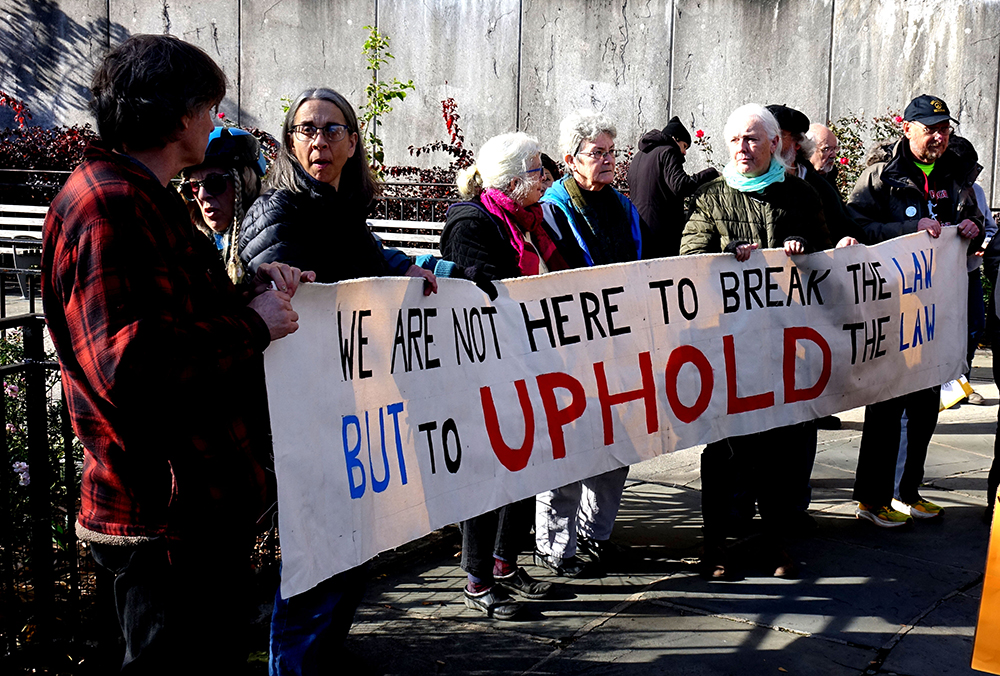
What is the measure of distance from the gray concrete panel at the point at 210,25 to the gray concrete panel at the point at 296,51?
14 cm

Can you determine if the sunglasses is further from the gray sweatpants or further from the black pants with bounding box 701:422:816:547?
the black pants with bounding box 701:422:816:547

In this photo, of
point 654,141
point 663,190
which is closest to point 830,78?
point 654,141

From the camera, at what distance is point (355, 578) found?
3.25 m

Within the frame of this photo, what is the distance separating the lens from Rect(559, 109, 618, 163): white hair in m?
4.74

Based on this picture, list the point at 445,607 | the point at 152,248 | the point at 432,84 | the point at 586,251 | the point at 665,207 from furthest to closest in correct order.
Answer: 1. the point at 432,84
2. the point at 665,207
3. the point at 586,251
4. the point at 445,607
5. the point at 152,248

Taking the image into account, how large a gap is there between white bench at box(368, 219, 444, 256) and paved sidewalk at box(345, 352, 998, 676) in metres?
5.41

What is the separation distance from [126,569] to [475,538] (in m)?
1.96

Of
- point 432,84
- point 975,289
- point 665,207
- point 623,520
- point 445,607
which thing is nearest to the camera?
point 445,607

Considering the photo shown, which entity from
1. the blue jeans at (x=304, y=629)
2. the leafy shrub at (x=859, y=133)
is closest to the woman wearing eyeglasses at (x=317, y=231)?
the blue jeans at (x=304, y=629)

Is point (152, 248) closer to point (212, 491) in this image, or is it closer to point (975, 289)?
point (212, 491)

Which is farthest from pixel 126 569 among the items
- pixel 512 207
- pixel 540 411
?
pixel 512 207

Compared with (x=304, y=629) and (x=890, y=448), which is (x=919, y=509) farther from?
(x=304, y=629)

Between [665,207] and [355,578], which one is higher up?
[665,207]

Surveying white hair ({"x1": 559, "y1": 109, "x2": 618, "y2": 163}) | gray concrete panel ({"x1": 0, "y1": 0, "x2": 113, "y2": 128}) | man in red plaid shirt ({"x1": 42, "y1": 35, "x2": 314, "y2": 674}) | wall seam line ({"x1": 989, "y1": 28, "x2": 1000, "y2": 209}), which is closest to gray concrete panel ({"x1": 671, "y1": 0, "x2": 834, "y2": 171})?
wall seam line ({"x1": 989, "y1": 28, "x2": 1000, "y2": 209})
